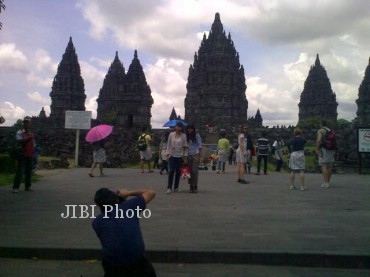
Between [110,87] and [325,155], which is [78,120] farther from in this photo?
[110,87]

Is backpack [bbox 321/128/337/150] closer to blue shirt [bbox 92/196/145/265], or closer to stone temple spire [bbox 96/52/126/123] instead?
blue shirt [bbox 92/196/145/265]

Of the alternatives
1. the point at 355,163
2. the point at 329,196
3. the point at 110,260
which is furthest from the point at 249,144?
the point at 110,260

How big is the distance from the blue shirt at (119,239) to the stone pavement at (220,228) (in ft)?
3.78

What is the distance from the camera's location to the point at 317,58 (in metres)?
77.0

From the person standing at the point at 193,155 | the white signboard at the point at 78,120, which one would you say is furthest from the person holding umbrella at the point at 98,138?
the white signboard at the point at 78,120

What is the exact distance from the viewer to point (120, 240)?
12.5ft

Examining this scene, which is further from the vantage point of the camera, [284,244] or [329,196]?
[329,196]

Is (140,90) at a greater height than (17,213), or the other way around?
(140,90)

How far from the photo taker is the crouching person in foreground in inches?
150

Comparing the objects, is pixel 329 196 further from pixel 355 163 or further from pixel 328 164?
pixel 355 163

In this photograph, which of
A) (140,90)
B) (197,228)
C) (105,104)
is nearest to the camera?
(197,228)

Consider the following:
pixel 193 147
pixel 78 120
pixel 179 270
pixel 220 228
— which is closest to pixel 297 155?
pixel 193 147

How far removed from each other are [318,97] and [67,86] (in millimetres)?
43737

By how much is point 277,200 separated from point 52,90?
62.7 metres
